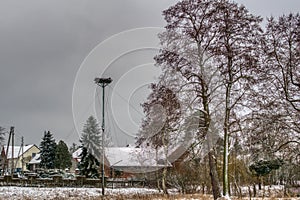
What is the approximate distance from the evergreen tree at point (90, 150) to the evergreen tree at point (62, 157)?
38.3 ft

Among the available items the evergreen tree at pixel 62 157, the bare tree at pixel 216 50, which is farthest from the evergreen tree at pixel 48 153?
the bare tree at pixel 216 50

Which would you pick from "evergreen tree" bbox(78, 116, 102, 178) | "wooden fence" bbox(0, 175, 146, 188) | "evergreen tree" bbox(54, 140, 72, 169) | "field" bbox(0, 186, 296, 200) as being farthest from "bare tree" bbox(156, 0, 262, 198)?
"evergreen tree" bbox(54, 140, 72, 169)

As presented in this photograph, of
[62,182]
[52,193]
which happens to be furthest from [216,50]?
[62,182]

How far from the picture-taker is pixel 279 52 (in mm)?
12914

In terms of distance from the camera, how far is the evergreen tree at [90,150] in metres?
33.2

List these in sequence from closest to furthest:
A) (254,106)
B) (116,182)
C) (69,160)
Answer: (254,106)
(116,182)
(69,160)

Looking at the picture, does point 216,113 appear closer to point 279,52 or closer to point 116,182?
point 279,52

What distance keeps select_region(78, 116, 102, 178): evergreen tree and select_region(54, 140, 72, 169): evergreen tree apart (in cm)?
1167

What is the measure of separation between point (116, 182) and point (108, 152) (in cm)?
768

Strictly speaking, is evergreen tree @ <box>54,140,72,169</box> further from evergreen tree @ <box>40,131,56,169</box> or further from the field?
the field

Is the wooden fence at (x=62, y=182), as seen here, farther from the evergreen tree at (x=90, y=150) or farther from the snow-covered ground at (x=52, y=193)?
the evergreen tree at (x=90, y=150)

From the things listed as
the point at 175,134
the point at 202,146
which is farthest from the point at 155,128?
the point at 202,146

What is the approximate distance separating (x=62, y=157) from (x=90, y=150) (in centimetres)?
A: 1375

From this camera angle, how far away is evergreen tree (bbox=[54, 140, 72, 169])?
148 feet
